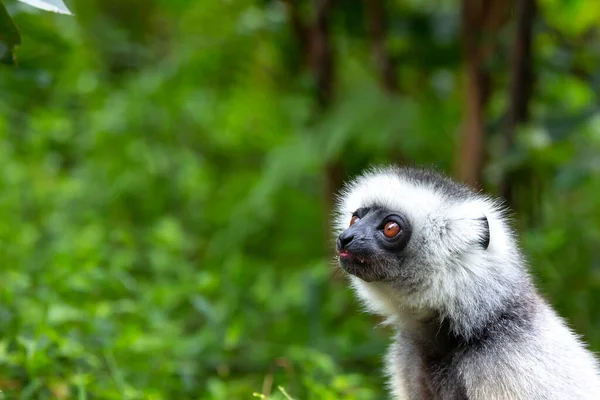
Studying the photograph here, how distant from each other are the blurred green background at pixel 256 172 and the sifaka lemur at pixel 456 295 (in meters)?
0.77

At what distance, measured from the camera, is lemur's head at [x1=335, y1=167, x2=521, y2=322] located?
10.8 feet

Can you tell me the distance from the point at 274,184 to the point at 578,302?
224cm

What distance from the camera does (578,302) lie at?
5543 millimetres

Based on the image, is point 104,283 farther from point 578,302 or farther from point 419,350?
point 578,302

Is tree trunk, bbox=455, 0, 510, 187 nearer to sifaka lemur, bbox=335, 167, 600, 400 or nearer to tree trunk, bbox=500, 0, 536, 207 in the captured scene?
tree trunk, bbox=500, 0, 536, 207

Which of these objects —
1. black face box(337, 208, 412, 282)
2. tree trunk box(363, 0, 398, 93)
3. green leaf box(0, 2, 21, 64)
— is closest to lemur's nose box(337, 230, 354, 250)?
black face box(337, 208, 412, 282)

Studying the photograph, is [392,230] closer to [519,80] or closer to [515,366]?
[515,366]

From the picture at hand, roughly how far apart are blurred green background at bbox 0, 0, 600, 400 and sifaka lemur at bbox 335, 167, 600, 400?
0.77 meters

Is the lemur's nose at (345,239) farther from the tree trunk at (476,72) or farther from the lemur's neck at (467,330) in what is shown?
the tree trunk at (476,72)

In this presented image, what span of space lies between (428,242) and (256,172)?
4.51 m

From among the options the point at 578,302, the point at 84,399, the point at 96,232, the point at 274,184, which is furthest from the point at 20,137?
the point at 578,302

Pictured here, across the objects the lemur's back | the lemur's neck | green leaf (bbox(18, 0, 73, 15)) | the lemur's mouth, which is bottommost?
the lemur's back

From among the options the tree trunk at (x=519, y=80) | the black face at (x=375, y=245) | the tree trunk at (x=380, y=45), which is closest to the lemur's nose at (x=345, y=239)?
the black face at (x=375, y=245)

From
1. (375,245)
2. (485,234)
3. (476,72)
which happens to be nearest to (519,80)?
(476,72)
